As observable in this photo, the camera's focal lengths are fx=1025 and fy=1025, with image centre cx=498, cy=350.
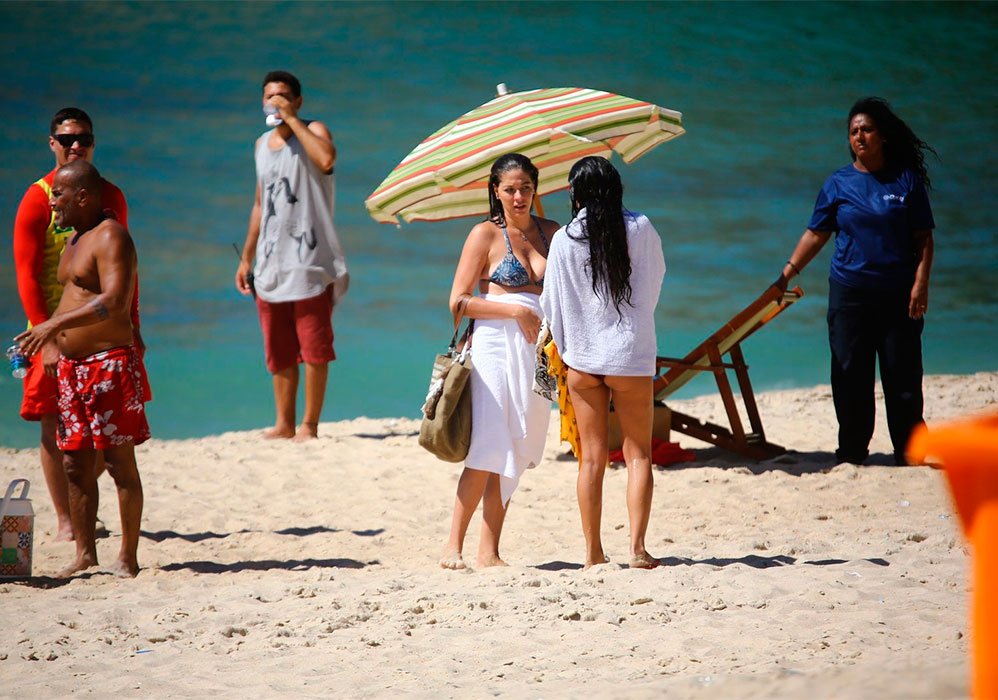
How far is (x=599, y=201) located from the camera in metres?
3.60

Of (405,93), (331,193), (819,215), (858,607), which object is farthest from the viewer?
(405,93)

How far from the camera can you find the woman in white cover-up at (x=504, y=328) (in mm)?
3955

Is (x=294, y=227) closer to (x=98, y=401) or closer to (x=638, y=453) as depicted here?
(x=98, y=401)

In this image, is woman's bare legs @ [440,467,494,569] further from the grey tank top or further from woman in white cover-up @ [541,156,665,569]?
the grey tank top

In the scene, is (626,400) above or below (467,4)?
below

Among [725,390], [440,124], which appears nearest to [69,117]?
[725,390]

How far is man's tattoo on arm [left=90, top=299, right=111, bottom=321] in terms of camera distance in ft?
12.5

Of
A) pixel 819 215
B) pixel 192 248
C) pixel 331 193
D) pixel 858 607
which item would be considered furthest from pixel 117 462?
pixel 192 248

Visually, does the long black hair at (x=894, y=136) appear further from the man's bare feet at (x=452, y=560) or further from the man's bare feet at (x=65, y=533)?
the man's bare feet at (x=65, y=533)

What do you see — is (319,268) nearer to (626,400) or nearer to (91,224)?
(91,224)

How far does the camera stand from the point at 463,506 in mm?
4094

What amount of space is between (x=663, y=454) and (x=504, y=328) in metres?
2.33

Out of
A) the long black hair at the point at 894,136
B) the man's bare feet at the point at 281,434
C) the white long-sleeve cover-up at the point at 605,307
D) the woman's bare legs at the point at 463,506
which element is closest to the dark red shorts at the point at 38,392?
the woman's bare legs at the point at 463,506

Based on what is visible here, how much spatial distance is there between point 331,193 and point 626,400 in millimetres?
3848
